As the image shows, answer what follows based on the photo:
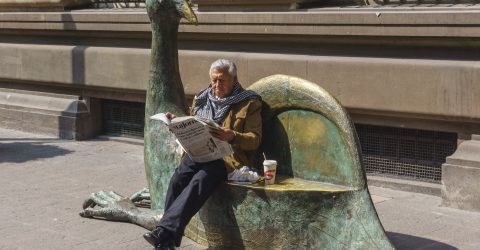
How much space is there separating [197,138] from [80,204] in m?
2.17

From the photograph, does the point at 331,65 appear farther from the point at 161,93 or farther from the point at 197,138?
the point at 197,138

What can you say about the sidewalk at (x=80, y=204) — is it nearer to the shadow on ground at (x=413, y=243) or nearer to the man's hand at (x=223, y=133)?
the shadow on ground at (x=413, y=243)

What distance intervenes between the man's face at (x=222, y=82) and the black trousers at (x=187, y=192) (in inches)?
19.1

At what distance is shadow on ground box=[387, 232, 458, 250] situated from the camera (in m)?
6.22

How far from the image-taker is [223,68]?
20.2 feet

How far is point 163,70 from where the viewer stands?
22.3ft

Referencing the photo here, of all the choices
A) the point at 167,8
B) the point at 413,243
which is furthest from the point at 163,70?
the point at 413,243

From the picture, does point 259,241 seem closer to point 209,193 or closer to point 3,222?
point 209,193

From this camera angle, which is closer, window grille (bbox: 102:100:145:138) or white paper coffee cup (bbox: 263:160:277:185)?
white paper coffee cup (bbox: 263:160:277:185)

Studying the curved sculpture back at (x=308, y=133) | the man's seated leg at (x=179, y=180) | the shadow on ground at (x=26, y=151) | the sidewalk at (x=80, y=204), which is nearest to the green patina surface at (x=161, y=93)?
the sidewalk at (x=80, y=204)

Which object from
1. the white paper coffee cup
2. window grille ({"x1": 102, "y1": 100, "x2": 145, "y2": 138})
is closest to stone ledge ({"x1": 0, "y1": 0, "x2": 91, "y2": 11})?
window grille ({"x1": 102, "y1": 100, "x2": 145, "y2": 138})

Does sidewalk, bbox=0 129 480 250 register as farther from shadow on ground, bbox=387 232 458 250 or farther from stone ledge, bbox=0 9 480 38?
stone ledge, bbox=0 9 480 38

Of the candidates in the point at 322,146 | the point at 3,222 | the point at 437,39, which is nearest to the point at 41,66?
the point at 3,222

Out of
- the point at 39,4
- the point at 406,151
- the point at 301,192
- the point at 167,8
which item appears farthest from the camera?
the point at 39,4
